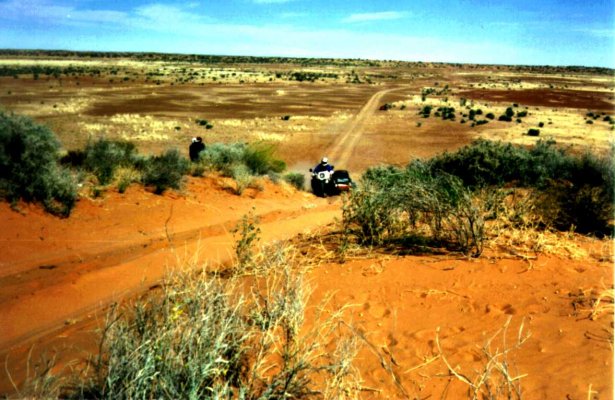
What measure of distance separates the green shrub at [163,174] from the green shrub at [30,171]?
2.61 m

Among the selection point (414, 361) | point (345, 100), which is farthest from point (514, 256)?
point (345, 100)

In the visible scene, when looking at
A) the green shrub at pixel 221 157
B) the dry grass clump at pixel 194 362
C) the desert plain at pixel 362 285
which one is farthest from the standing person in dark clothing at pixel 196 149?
the dry grass clump at pixel 194 362

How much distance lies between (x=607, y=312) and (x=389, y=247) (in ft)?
10.6

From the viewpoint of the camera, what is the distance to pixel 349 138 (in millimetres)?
33938

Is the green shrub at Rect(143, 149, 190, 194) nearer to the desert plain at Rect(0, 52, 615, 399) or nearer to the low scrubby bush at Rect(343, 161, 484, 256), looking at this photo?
the desert plain at Rect(0, 52, 615, 399)

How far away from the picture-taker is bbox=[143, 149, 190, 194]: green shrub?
14.1 m

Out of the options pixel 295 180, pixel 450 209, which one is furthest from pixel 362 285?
pixel 295 180

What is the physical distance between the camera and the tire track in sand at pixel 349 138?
27.8 m

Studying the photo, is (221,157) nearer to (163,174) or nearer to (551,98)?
(163,174)

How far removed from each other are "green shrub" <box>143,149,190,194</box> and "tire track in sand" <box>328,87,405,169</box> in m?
12.0

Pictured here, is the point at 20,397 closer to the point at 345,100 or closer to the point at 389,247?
the point at 389,247

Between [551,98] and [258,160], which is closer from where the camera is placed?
[258,160]

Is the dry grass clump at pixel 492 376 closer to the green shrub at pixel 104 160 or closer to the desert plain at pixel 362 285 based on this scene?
the desert plain at pixel 362 285

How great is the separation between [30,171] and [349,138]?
82.1 ft
